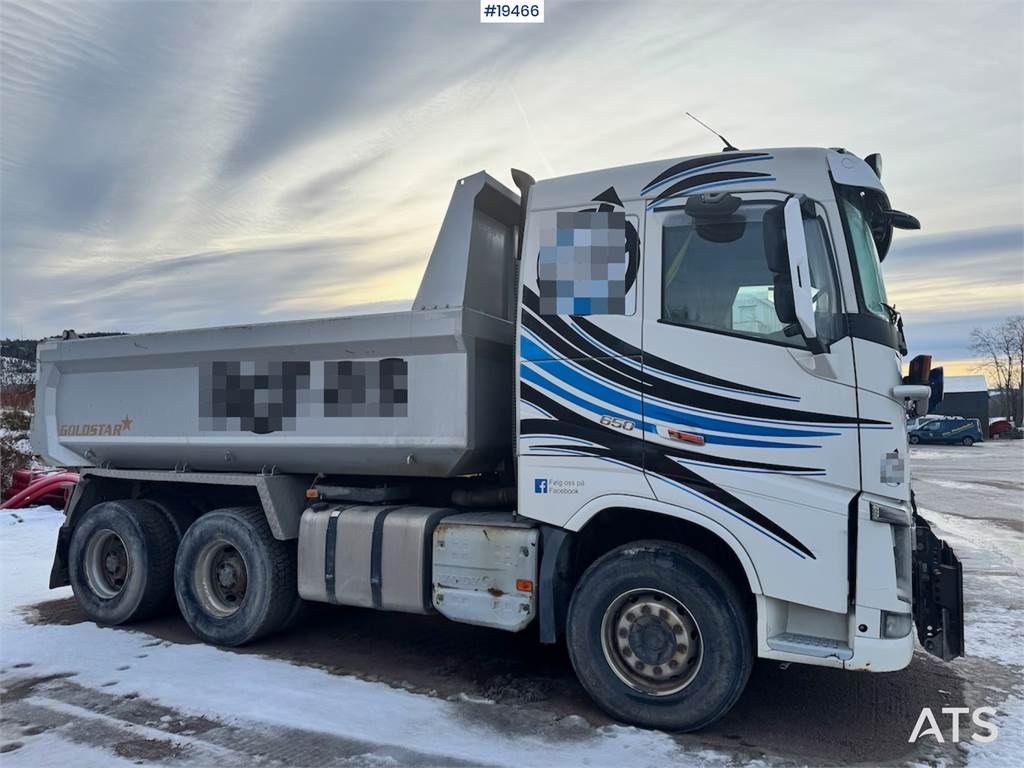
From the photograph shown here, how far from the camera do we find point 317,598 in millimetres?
6266

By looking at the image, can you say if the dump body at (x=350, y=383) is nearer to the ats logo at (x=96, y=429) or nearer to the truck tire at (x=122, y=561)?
the ats logo at (x=96, y=429)

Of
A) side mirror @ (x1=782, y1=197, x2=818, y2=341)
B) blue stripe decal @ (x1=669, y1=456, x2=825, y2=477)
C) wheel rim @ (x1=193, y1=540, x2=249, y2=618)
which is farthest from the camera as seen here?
wheel rim @ (x1=193, y1=540, x2=249, y2=618)

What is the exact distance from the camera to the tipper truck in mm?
4504

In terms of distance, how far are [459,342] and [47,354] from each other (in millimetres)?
4813

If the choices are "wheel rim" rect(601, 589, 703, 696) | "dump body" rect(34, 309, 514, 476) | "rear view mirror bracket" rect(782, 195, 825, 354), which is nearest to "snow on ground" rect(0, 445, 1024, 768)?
"wheel rim" rect(601, 589, 703, 696)

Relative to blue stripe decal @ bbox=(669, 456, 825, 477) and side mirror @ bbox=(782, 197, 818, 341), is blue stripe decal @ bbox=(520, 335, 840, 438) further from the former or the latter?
side mirror @ bbox=(782, 197, 818, 341)

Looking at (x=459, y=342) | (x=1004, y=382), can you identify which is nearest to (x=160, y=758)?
(x=459, y=342)

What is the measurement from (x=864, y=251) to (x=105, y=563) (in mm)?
7199

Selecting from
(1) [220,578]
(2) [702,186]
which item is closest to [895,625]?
(2) [702,186]

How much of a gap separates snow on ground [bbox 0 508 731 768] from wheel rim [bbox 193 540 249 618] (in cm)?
38

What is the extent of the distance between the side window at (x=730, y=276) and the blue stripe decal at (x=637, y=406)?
533 mm

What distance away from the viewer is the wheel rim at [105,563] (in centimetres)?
752

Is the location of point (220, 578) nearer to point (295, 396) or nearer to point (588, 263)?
point (295, 396)

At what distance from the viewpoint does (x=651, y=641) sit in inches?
190
